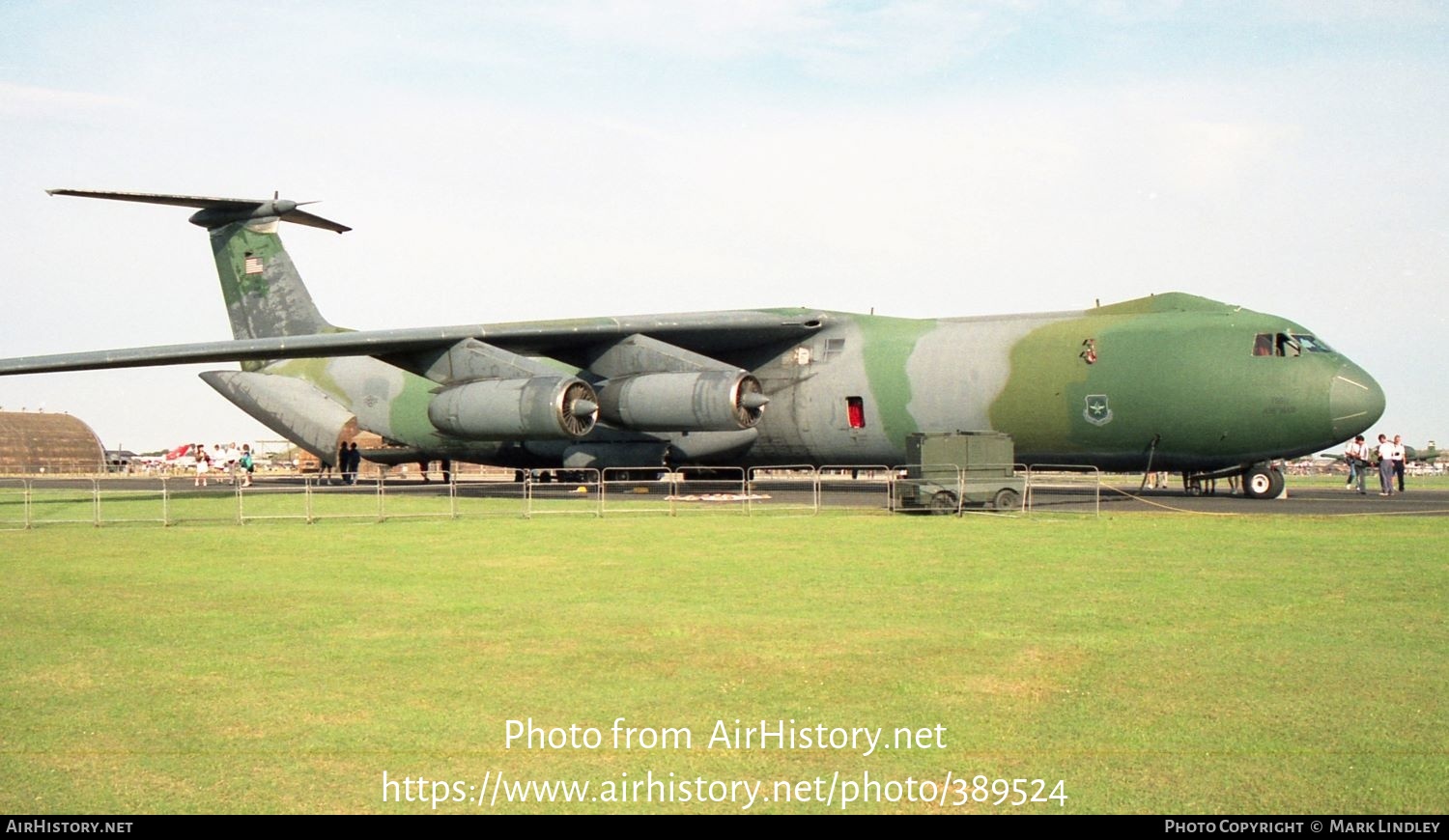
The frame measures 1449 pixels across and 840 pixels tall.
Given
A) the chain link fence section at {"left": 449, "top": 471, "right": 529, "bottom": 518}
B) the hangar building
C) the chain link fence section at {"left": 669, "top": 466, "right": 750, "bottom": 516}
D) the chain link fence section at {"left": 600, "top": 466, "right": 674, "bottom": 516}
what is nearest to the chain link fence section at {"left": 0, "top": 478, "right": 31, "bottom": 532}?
the chain link fence section at {"left": 449, "top": 471, "right": 529, "bottom": 518}

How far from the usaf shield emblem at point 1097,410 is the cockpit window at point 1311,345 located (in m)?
3.41

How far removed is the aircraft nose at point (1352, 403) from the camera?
69.5 feet

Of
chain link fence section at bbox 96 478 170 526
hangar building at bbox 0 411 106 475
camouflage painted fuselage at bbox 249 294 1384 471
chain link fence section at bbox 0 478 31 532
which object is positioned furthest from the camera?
hangar building at bbox 0 411 106 475

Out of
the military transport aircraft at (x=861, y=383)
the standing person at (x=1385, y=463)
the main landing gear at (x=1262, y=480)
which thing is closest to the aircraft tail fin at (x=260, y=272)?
the military transport aircraft at (x=861, y=383)

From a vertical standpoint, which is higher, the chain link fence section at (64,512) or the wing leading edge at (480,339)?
the wing leading edge at (480,339)

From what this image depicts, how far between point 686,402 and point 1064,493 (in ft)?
29.0

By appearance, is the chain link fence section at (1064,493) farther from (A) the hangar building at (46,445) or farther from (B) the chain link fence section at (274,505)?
(A) the hangar building at (46,445)

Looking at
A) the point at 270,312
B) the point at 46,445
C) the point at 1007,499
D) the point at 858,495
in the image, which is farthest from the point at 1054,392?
the point at 46,445

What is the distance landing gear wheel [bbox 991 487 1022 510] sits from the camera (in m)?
21.2

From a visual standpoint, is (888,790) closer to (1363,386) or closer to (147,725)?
(147,725)

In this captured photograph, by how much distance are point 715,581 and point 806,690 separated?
4865 mm

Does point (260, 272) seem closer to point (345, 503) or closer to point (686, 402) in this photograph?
point (345, 503)

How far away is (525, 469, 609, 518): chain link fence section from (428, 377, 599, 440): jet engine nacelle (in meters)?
1.13

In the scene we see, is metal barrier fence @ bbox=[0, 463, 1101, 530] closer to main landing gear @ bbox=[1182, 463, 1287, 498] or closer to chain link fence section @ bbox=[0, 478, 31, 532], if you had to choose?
chain link fence section @ bbox=[0, 478, 31, 532]
